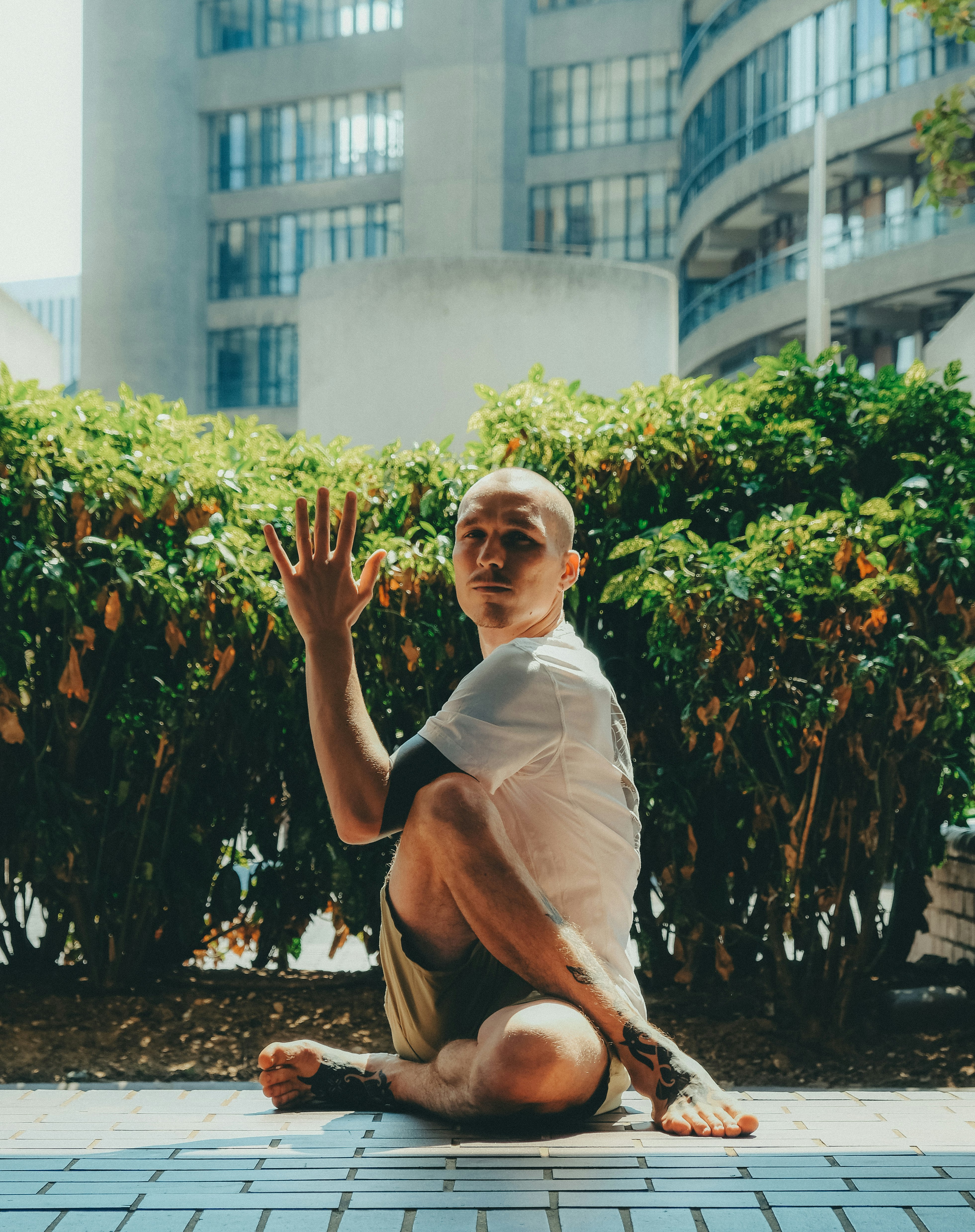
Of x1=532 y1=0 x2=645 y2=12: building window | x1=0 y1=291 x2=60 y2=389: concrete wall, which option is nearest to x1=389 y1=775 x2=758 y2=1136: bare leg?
x1=0 y1=291 x2=60 y2=389: concrete wall

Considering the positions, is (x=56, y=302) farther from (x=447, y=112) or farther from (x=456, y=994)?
(x=456, y=994)

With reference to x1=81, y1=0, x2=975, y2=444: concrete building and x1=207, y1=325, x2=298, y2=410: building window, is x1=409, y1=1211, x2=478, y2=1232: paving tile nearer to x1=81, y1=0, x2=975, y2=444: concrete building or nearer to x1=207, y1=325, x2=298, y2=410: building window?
x1=81, y1=0, x2=975, y2=444: concrete building

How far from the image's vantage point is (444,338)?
10031mm

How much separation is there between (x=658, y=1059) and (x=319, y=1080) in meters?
0.91

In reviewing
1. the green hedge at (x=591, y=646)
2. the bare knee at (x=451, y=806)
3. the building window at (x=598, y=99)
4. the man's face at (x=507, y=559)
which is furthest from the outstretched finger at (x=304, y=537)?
the building window at (x=598, y=99)

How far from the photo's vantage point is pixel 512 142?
128 ft

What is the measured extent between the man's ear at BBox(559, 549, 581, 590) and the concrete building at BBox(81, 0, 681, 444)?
2805 centimetres

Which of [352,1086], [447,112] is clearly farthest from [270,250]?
[352,1086]

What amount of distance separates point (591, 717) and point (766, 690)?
181cm

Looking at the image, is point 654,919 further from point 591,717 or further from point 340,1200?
point 340,1200

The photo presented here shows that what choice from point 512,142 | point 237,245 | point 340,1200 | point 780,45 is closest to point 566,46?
point 512,142

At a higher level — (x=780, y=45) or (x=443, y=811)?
(x=780, y=45)

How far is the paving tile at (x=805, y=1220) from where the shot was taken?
2.31 m

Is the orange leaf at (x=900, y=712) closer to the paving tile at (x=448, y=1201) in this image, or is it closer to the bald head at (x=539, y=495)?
the bald head at (x=539, y=495)
